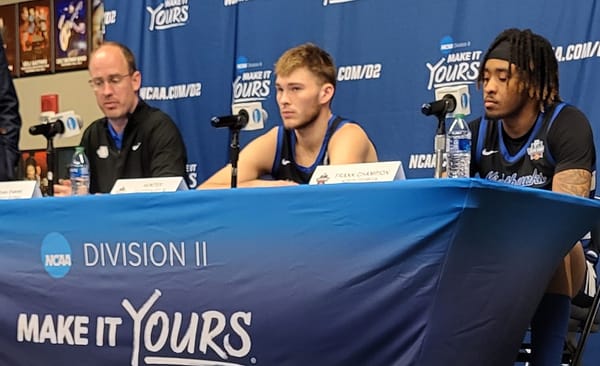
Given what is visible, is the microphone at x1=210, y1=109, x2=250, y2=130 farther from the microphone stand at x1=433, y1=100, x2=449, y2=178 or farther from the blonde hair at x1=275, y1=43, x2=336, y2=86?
the microphone stand at x1=433, y1=100, x2=449, y2=178

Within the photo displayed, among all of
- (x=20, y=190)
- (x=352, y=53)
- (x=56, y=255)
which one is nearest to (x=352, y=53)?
(x=352, y=53)

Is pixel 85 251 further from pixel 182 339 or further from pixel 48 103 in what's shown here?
pixel 48 103

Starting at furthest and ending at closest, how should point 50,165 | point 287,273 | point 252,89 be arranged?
point 252,89, point 50,165, point 287,273

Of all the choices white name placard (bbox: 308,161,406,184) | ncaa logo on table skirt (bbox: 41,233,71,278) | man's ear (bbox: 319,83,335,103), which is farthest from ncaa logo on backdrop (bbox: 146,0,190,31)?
white name placard (bbox: 308,161,406,184)

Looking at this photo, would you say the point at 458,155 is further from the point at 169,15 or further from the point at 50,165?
the point at 169,15

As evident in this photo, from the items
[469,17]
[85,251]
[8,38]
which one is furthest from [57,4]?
[85,251]

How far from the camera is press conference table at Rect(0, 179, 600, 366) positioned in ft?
5.57

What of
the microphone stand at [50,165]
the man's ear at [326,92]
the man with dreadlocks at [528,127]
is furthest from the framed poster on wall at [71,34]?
the man with dreadlocks at [528,127]

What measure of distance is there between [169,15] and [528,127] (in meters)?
2.59

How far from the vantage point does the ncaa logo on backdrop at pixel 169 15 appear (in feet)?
15.4

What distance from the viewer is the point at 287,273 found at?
1.85 metres

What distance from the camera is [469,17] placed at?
374 centimetres

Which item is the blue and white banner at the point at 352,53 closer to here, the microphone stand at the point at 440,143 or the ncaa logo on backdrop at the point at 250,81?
the ncaa logo on backdrop at the point at 250,81

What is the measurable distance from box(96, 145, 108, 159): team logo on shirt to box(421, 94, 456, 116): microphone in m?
1.42
